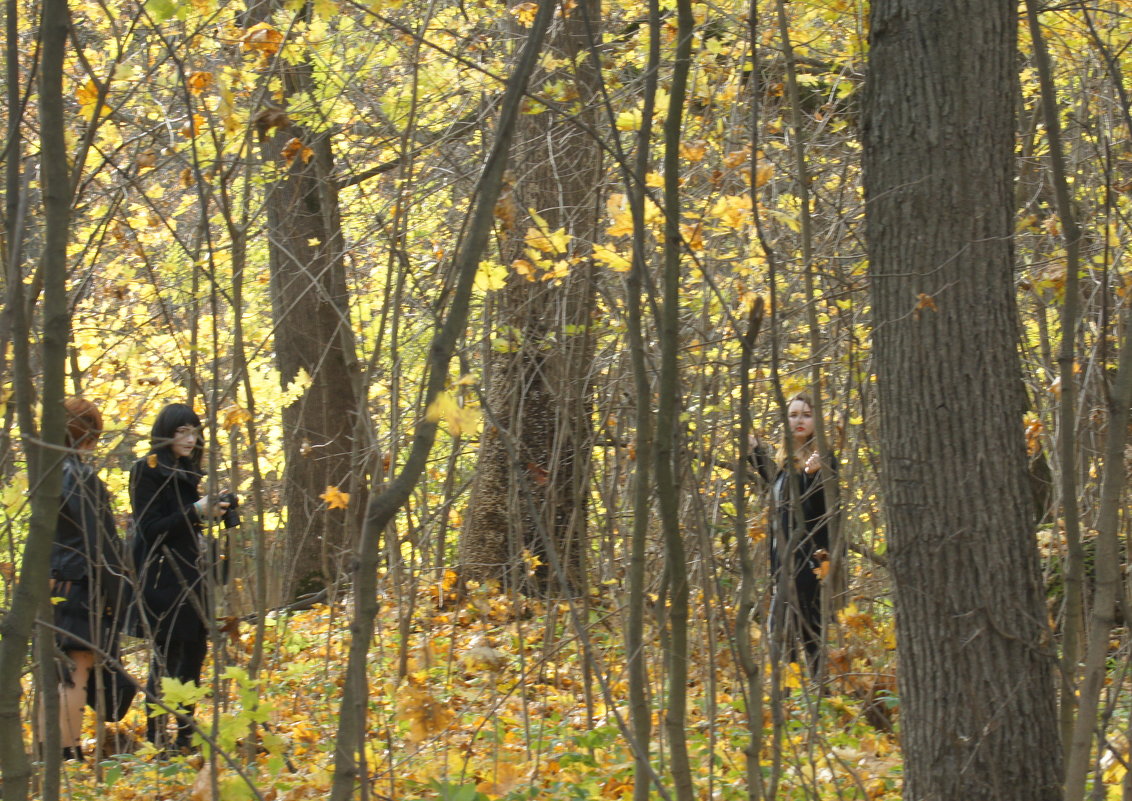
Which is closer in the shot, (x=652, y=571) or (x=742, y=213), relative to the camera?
(x=742, y=213)

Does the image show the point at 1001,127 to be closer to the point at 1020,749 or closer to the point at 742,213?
the point at 742,213

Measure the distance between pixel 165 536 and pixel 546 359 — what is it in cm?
185

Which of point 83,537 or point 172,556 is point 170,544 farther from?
point 83,537

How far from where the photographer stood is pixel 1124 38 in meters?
4.76

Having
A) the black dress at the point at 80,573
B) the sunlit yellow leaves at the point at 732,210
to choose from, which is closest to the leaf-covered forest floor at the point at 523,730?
the black dress at the point at 80,573

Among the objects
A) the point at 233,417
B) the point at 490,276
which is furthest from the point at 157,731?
the point at 490,276

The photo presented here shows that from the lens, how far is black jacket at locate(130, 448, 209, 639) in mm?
4691

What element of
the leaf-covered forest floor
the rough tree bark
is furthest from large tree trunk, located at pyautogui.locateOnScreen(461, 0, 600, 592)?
the rough tree bark

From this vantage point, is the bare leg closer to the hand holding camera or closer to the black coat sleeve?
the black coat sleeve

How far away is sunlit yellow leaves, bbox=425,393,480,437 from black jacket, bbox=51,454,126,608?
7.90 ft

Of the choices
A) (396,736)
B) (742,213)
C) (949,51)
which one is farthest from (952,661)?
(396,736)

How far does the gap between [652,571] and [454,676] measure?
1518 mm

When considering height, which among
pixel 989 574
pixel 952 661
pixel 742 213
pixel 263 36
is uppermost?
pixel 263 36

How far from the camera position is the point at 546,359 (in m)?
4.33
